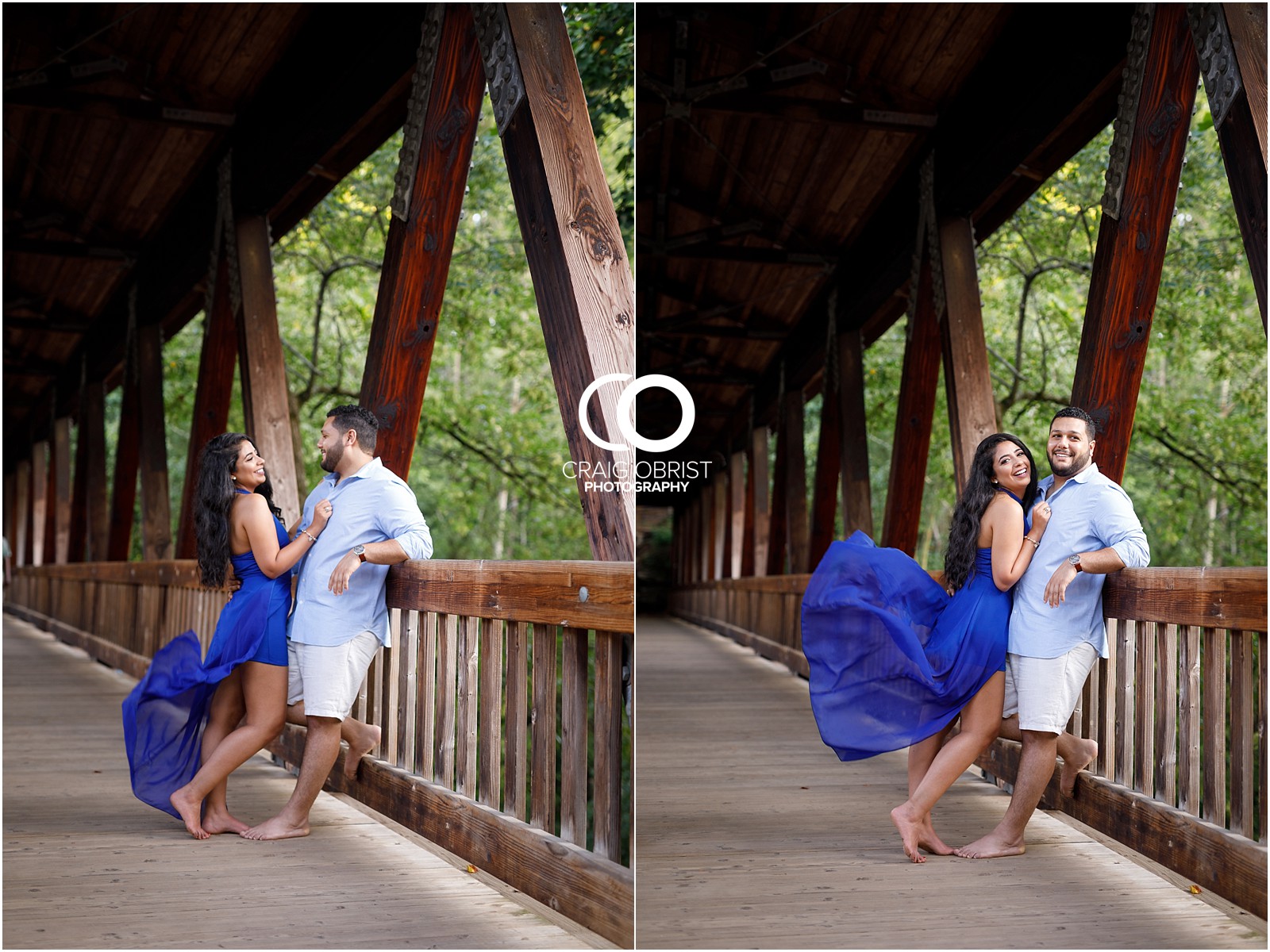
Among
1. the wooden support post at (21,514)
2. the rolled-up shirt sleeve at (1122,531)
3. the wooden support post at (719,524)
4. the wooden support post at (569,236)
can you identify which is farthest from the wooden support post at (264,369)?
the wooden support post at (21,514)

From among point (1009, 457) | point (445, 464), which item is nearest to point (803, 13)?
point (1009, 457)

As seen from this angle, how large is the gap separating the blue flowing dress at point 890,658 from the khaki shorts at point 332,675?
124 cm

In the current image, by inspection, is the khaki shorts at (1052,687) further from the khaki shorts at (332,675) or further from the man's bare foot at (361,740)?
the man's bare foot at (361,740)

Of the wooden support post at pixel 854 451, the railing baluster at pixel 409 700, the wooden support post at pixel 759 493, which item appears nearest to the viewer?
the railing baluster at pixel 409 700

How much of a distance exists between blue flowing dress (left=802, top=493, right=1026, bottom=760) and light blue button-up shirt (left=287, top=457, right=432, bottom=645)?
1123 millimetres

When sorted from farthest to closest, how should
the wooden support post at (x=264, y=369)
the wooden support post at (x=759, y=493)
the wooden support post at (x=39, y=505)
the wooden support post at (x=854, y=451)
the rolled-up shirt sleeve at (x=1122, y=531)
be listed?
the wooden support post at (x=39, y=505) < the wooden support post at (x=759, y=493) < the wooden support post at (x=854, y=451) < the wooden support post at (x=264, y=369) < the rolled-up shirt sleeve at (x=1122, y=531)

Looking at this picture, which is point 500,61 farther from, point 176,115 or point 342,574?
point 176,115

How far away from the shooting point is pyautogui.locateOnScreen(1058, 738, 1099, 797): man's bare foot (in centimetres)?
347

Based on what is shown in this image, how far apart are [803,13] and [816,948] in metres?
4.38

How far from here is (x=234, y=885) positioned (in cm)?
292

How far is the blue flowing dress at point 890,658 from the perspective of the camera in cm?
322

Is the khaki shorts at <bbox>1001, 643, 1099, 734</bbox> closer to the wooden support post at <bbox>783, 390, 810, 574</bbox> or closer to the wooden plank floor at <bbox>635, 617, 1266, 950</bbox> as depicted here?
the wooden plank floor at <bbox>635, 617, 1266, 950</bbox>

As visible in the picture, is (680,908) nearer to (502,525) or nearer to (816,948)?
(816,948)

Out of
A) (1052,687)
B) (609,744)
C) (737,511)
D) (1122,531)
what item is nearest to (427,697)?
(609,744)
